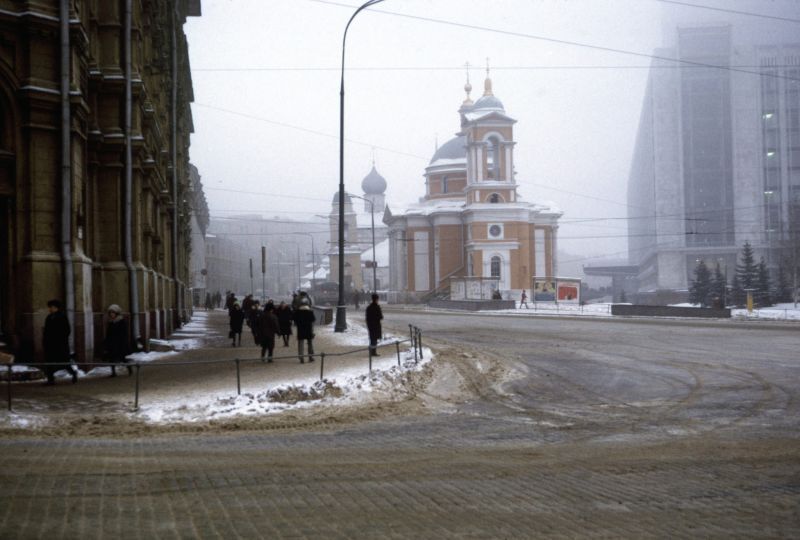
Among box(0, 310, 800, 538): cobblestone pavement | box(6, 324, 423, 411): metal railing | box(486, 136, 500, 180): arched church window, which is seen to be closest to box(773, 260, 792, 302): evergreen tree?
box(486, 136, 500, 180): arched church window

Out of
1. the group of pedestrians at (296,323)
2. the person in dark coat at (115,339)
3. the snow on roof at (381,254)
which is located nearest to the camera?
the person in dark coat at (115,339)

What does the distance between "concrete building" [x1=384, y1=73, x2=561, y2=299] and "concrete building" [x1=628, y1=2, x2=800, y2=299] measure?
12158 mm

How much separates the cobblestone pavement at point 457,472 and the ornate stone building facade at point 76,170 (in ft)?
22.9

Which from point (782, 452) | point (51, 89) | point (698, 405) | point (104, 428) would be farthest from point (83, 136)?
point (782, 452)

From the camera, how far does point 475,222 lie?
77.8 metres

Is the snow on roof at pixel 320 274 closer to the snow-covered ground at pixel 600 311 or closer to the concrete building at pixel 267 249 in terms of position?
the concrete building at pixel 267 249

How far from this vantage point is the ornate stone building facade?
54.2 ft

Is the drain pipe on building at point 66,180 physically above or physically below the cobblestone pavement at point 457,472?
above

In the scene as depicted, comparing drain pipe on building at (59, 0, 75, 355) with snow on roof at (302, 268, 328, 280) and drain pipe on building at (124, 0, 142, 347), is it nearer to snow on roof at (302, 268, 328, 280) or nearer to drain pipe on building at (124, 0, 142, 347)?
drain pipe on building at (124, 0, 142, 347)

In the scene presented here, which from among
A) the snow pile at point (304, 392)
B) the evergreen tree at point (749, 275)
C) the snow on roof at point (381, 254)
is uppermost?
the snow on roof at point (381, 254)

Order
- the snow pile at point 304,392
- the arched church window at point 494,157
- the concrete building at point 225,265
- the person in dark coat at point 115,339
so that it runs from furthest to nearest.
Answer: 1. the concrete building at point 225,265
2. the arched church window at point 494,157
3. the person in dark coat at point 115,339
4. the snow pile at point 304,392

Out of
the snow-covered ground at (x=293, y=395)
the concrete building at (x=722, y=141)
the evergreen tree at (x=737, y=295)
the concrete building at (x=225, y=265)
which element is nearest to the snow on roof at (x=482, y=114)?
the concrete building at (x=722, y=141)

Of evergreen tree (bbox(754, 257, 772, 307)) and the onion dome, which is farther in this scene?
the onion dome

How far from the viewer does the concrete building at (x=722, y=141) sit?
79.7 meters
